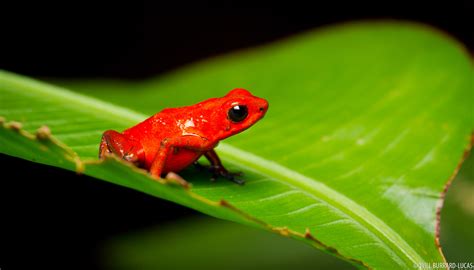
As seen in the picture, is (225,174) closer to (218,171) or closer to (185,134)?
(218,171)

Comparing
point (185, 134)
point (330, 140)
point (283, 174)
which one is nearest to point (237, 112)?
point (185, 134)

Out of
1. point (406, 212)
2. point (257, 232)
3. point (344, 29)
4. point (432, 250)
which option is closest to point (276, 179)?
point (406, 212)

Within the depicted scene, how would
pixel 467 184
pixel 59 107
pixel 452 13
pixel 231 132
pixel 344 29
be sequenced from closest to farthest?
1. pixel 231 132
2. pixel 59 107
3. pixel 467 184
4. pixel 344 29
5. pixel 452 13

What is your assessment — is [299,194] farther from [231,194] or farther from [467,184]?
[467,184]

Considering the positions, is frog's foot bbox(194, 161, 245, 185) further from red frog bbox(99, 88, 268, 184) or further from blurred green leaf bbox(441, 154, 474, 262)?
blurred green leaf bbox(441, 154, 474, 262)

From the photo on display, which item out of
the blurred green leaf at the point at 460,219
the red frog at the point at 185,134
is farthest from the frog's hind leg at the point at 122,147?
the blurred green leaf at the point at 460,219

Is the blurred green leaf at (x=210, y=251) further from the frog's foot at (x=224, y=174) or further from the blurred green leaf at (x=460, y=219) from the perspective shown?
the frog's foot at (x=224, y=174)

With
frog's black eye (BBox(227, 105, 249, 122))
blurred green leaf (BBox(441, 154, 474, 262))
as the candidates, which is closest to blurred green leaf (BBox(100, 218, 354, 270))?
blurred green leaf (BBox(441, 154, 474, 262))
